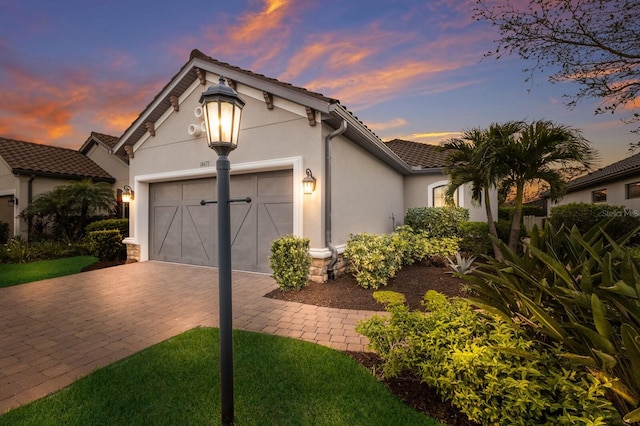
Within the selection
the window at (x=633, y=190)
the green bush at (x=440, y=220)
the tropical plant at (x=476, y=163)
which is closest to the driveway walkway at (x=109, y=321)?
the tropical plant at (x=476, y=163)

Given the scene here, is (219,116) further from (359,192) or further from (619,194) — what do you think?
(619,194)

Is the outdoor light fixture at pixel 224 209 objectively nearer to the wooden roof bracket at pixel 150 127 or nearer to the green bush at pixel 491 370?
the green bush at pixel 491 370

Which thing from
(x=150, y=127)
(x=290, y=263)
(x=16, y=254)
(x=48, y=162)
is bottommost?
(x=16, y=254)

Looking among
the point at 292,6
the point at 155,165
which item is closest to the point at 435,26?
the point at 292,6

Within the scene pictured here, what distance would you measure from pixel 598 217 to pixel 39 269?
61.1ft

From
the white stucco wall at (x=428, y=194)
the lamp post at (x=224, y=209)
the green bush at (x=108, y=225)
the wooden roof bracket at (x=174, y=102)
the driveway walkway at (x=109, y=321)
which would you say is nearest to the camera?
the lamp post at (x=224, y=209)

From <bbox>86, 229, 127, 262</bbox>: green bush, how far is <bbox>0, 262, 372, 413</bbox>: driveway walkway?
2760mm

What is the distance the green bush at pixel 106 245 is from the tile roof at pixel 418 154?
Answer: 11793 millimetres

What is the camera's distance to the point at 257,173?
7.16 meters

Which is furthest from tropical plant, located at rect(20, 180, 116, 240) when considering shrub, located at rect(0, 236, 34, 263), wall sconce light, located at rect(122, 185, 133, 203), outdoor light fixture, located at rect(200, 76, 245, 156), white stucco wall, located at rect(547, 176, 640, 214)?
white stucco wall, located at rect(547, 176, 640, 214)

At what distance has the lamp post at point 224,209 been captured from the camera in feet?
6.77

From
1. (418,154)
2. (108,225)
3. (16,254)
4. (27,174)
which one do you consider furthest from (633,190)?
(27,174)

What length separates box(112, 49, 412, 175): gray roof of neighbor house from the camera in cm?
576

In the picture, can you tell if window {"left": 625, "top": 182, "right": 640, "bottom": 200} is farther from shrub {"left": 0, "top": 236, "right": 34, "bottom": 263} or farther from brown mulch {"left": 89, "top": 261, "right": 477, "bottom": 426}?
shrub {"left": 0, "top": 236, "right": 34, "bottom": 263}
